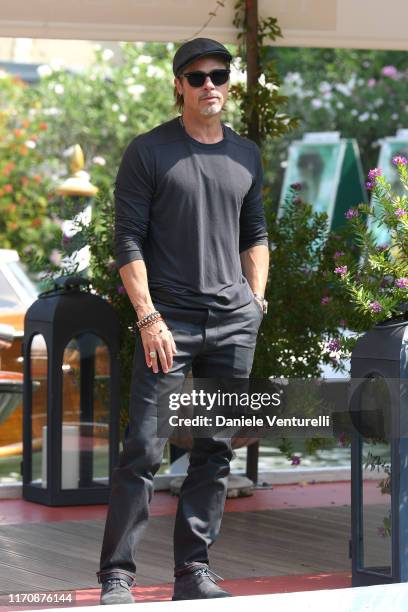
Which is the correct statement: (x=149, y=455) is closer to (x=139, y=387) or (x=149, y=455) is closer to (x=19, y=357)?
(x=139, y=387)

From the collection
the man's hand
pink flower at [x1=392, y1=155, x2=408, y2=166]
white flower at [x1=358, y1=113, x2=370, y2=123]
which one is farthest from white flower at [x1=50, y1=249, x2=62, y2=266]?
white flower at [x1=358, y1=113, x2=370, y2=123]

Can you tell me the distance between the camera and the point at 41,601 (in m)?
4.96

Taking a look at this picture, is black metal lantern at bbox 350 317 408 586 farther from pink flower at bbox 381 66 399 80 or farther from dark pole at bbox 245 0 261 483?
pink flower at bbox 381 66 399 80

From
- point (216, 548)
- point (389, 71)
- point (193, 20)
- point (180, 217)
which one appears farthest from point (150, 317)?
point (389, 71)

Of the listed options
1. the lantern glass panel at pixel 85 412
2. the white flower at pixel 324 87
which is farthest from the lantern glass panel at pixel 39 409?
the white flower at pixel 324 87

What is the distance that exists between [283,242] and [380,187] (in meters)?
1.89

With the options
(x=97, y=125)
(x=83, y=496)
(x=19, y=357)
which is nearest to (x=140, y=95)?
(x=97, y=125)

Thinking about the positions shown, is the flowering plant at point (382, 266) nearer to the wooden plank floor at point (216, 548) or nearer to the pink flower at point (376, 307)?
the pink flower at point (376, 307)

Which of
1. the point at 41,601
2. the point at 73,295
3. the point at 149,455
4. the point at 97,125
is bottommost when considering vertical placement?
the point at 41,601

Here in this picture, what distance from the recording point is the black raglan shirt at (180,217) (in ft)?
15.3

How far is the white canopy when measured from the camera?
22.6ft

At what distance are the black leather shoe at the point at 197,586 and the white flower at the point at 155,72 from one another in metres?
15.3

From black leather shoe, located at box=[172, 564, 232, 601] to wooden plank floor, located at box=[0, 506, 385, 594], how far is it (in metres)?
0.64

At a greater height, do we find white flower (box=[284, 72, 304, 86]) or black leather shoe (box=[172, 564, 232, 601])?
white flower (box=[284, 72, 304, 86])
